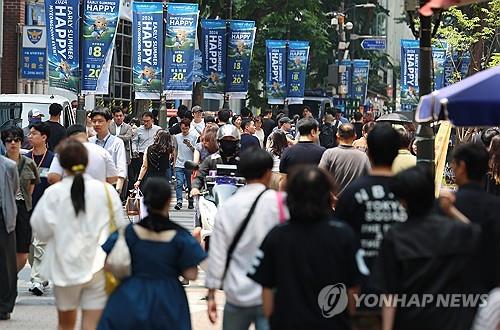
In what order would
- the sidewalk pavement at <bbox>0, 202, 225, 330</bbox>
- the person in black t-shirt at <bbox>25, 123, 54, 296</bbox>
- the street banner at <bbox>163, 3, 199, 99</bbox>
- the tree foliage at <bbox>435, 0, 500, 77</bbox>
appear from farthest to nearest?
the tree foliage at <bbox>435, 0, 500, 77</bbox>, the street banner at <bbox>163, 3, 199, 99</bbox>, the person in black t-shirt at <bbox>25, 123, 54, 296</bbox>, the sidewalk pavement at <bbox>0, 202, 225, 330</bbox>

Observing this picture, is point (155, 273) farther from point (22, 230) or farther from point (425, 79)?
point (425, 79)

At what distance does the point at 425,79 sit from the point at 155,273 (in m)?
5.72

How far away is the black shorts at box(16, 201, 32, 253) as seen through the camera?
13.1m

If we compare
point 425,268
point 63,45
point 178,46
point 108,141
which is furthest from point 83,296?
point 178,46

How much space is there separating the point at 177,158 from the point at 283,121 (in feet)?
11.7

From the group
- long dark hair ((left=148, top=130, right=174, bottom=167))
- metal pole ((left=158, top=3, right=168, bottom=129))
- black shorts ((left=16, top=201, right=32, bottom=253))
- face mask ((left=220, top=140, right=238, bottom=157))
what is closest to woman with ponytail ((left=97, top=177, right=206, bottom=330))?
black shorts ((left=16, top=201, right=32, bottom=253))

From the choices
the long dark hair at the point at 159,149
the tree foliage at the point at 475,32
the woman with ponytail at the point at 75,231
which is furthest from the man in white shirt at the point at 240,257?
the tree foliage at the point at 475,32

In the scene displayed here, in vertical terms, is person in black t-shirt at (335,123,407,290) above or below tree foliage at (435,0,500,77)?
below

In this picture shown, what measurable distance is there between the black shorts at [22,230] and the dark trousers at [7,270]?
31.7 inches

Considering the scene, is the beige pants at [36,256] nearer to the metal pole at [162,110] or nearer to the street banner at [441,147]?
the street banner at [441,147]

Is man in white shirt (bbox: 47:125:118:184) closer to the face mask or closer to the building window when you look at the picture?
the face mask

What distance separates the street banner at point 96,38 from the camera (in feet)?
86.4

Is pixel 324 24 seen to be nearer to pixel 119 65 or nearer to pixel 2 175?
pixel 119 65

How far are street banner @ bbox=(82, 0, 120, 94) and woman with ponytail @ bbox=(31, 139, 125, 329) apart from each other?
57.1ft
